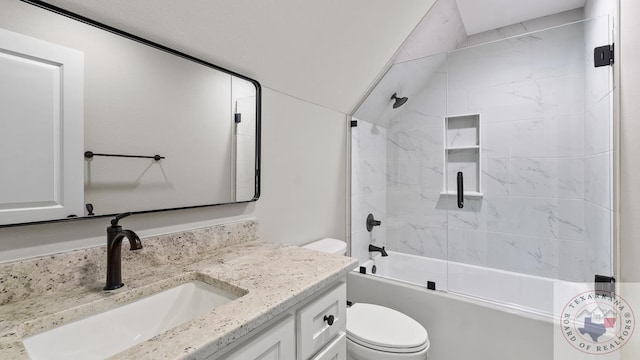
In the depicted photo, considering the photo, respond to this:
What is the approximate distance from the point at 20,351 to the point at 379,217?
234 centimetres

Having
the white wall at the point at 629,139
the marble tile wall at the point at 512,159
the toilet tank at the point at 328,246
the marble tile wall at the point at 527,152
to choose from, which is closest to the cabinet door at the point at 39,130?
the toilet tank at the point at 328,246

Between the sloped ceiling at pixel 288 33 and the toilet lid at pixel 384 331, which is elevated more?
the sloped ceiling at pixel 288 33

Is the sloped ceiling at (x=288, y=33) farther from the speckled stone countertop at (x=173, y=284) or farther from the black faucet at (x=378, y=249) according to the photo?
the black faucet at (x=378, y=249)

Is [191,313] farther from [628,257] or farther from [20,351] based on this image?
[628,257]

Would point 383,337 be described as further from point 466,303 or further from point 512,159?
point 512,159

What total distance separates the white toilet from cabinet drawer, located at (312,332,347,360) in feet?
1.26

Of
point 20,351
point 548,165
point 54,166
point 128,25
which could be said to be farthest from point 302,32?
point 548,165

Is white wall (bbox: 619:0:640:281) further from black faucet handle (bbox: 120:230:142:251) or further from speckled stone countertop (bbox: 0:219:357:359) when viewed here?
black faucet handle (bbox: 120:230:142:251)

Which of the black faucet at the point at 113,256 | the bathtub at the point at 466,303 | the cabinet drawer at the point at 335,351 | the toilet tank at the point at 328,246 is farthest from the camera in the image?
the toilet tank at the point at 328,246

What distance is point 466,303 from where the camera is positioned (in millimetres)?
1690

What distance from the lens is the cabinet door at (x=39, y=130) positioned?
2.30 feet

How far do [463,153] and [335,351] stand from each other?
6.99ft

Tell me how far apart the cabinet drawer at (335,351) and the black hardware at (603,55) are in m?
1.97

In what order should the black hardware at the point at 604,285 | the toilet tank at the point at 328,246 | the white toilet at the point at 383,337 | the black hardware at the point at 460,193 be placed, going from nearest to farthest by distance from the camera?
1. the white toilet at the point at 383,337
2. the black hardware at the point at 604,285
3. the toilet tank at the point at 328,246
4. the black hardware at the point at 460,193
